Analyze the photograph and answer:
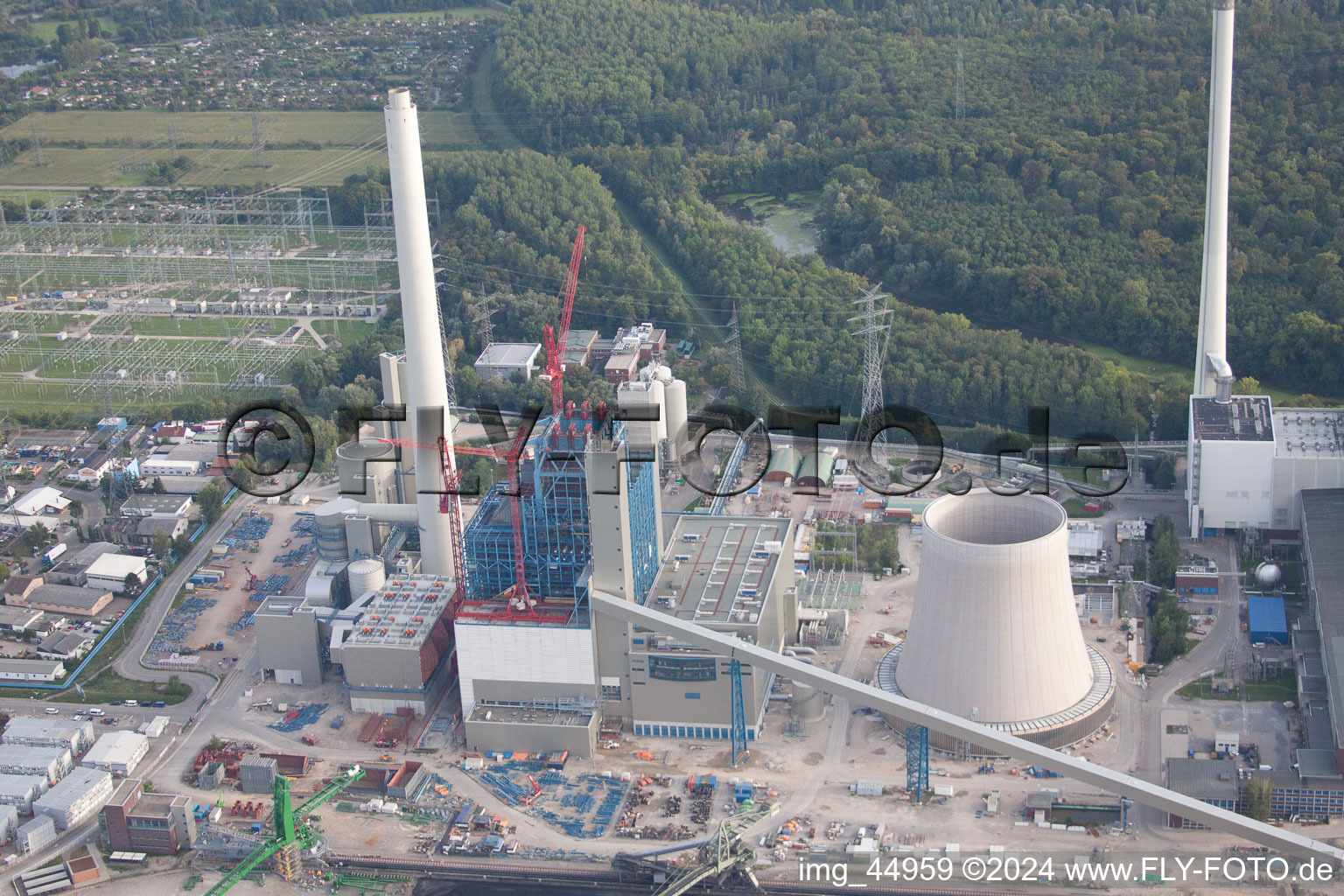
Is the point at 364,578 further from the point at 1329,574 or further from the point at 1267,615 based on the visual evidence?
the point at 1329,574

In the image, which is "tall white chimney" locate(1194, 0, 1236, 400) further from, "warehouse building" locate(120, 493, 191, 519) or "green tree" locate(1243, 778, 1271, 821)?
"warehouse building" locate(120, 493, 191, 519)

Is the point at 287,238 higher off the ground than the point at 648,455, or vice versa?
the point at 287,238

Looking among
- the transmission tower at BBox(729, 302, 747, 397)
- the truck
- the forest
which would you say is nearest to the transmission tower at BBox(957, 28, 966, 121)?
the forest

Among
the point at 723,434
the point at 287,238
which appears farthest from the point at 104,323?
the point at 723,434

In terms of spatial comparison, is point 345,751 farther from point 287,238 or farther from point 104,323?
point 287,238


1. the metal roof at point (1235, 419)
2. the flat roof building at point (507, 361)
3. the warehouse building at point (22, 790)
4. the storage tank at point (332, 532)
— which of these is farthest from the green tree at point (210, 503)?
the metal roof at point (1235, 419)

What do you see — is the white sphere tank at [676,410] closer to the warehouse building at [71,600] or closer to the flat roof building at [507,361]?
the flat roof building at [507,361]

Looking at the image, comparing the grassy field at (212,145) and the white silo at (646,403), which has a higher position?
the grassy field at (212,145)
